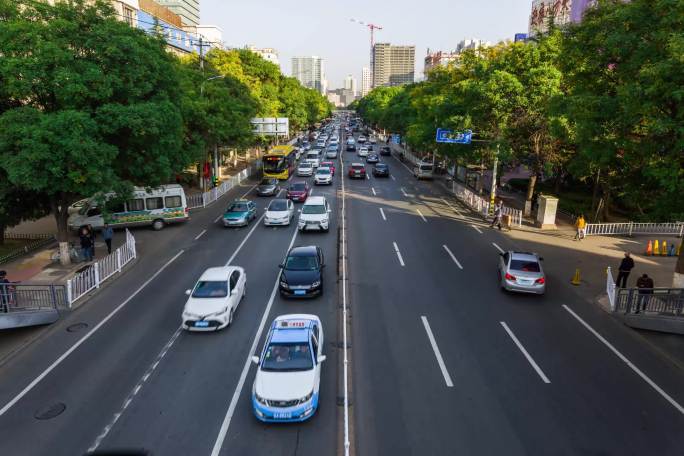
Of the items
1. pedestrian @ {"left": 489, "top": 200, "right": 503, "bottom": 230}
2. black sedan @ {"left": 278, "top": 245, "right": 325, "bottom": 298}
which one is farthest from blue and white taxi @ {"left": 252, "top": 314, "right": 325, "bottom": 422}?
pedestrian @ {"left": 489, "top": 200, "right": 503, "bottom": 230}

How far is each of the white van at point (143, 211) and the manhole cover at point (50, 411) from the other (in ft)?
54.6

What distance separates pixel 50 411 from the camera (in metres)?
→ 11.4

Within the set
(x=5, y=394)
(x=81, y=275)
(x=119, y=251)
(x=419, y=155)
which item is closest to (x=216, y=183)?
(x=119, y=251)

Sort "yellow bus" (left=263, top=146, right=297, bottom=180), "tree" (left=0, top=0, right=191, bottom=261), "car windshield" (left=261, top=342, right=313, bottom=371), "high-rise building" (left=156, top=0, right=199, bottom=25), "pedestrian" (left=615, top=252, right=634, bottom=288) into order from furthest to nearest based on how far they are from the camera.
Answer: "high-rise building" (left=156, top=0, right=199, bottom=25) < "yellow bus" (left=263, top=146, right=297, bottom=180) < "pedestrian" (left=615, top=252, right=634, bottom=288) < "tree" (left=0, top=0, right=191, bottom=261) < "car windshield" (left=261, top=342, right=313, bottom=371)

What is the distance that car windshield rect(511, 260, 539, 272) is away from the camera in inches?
732

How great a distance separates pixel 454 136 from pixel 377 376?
24563mm

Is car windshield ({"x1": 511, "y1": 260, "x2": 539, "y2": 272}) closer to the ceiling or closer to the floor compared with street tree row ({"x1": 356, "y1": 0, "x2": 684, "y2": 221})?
closer to the floor

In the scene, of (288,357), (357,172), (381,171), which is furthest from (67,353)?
(381,171)

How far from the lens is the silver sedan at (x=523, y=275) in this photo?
717 inches

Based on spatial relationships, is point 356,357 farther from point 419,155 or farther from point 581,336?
point 419,155

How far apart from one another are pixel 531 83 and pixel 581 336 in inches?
782

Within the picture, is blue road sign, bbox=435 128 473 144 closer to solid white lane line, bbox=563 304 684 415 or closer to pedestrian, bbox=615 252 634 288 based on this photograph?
pedestrian, bbox=615 252 634 288

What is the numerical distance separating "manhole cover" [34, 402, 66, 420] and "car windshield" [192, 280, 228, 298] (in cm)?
514

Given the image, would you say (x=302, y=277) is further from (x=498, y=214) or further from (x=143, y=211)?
(x=498, y=214)
